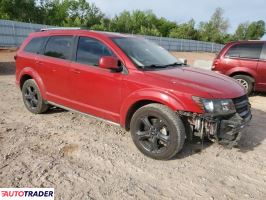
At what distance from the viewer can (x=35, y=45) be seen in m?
5.57

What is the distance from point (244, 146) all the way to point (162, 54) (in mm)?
2113

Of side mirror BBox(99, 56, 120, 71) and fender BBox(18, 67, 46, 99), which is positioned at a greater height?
side mirror BBox(99, 56, 120, 71)

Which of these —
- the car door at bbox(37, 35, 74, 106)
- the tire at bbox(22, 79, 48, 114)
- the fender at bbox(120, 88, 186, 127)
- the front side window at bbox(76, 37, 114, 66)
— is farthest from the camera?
the tire at bbox(22, 79, 48, 114)

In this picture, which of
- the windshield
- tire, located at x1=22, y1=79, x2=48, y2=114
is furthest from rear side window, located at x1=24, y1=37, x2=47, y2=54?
the windshield

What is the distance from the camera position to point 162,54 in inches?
192

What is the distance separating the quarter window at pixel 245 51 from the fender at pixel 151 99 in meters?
5.62

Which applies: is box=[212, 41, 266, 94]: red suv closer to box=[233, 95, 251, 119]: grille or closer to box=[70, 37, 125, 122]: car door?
box=[233, 95, 251, 119]: grille

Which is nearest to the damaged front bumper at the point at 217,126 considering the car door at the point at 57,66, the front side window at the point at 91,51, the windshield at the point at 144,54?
the windshield at the point at 144,54

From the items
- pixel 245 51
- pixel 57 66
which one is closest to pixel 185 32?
pixel 245 51

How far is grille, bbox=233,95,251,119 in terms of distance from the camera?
12.4 ft

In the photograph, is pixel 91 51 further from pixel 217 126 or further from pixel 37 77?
pixel 217 126

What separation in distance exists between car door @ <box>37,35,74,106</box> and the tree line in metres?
32.9

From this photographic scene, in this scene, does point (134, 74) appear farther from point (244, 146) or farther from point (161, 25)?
point (161, 25)

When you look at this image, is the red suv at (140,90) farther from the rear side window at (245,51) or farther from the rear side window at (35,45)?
the rear side window at (245,51)
